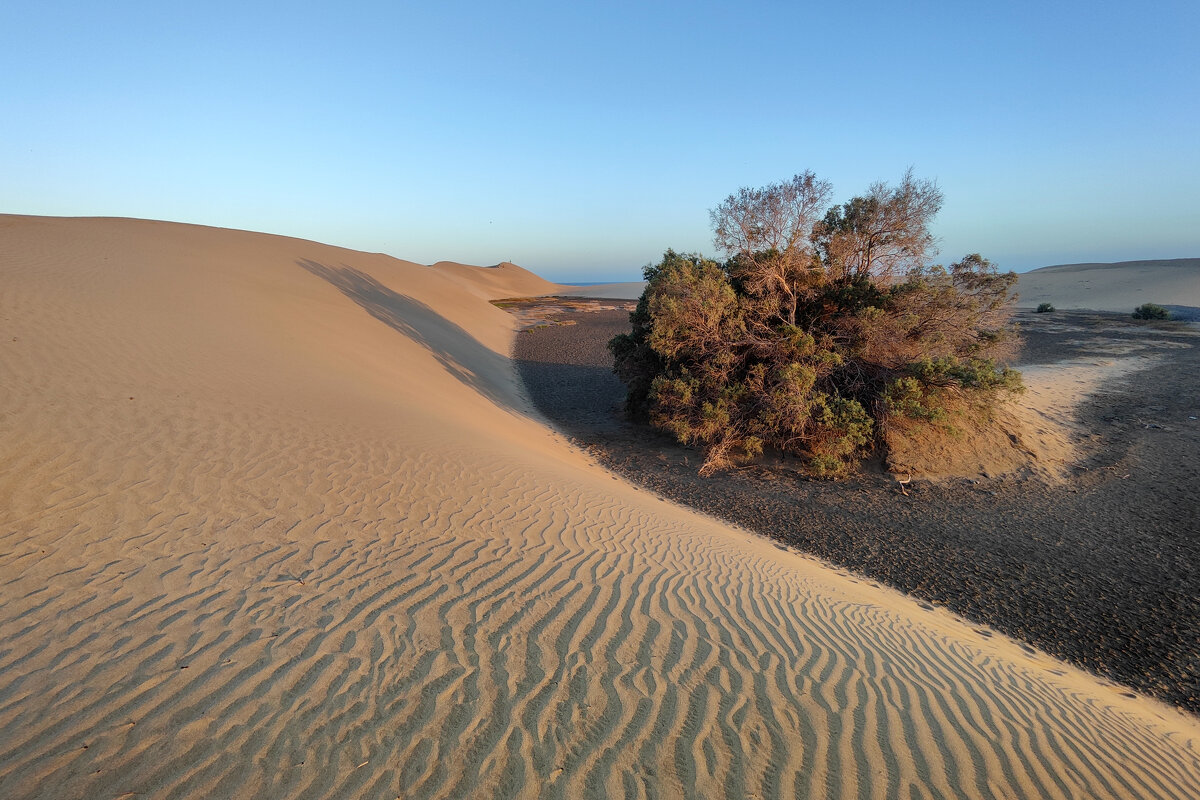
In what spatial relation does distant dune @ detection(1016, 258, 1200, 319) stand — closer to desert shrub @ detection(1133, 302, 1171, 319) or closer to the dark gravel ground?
desert shrub @ detection(1133, 302, 1171, 319)

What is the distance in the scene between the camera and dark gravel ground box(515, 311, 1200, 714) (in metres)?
6.18

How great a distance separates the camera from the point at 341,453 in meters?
7.76

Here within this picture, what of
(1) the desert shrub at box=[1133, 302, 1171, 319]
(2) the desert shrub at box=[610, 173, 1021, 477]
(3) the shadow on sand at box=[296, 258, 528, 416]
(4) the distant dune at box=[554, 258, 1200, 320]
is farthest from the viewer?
(4) the distant dune at box=[554, 258, 1200, 320]

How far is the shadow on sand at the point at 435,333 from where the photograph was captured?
1831 cm

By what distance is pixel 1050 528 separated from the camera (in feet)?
28.7

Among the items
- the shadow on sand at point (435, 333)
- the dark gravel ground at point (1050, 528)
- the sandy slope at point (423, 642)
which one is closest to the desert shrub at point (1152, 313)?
the dark gravel ground at point (1050, 528)

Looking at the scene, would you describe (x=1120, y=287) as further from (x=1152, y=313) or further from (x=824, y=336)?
(x=824, y=336)

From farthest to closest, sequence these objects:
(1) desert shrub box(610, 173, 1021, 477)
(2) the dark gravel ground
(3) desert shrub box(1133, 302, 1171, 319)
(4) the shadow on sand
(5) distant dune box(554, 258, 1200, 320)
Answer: (5) distant dune box(554, 258, 1200, 320), (3) desert shrub box(1133, 302, 1171, 319), (4) the shadow on sand, (1) desert shrub box(610, 173, 1021, 477), (2) the dark gravel ground

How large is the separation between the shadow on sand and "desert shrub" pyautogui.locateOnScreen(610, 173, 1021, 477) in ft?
20.2

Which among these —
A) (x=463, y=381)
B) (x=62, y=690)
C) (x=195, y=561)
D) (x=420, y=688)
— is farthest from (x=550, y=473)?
(x=463, y=381)

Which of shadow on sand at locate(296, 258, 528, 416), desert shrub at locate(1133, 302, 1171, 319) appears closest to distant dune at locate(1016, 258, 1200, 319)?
desert shrub at locate(1133, 302, 1171, 319)

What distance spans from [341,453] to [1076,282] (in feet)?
227

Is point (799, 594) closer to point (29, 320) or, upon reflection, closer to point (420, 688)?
point (420, 688)

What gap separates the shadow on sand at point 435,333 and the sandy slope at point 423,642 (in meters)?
8.99
